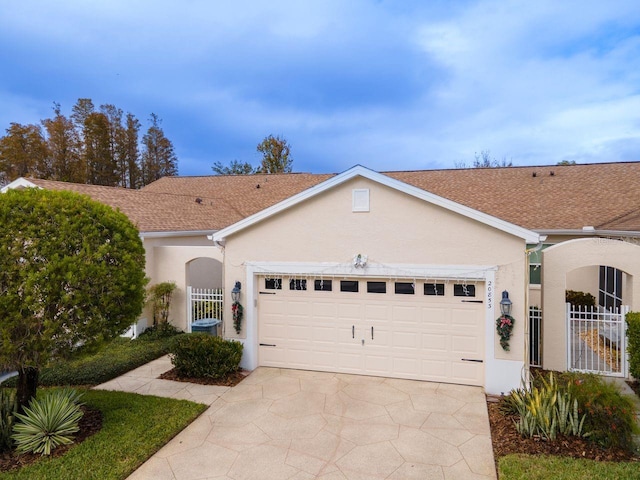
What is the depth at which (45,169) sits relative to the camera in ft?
130

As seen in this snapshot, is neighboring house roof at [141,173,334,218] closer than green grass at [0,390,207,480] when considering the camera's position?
No

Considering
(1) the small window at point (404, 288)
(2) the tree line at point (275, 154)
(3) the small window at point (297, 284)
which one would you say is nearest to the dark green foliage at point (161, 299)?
(3) the small window at point (297, 284)

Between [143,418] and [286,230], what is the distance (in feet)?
16.3

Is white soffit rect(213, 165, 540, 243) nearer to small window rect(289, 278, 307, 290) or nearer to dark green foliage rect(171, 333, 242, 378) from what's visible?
→ small window rect(289, 278, 307, 290)

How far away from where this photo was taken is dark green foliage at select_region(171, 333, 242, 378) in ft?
30.2

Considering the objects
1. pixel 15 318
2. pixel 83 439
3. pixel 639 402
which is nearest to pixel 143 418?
pixel 83 439

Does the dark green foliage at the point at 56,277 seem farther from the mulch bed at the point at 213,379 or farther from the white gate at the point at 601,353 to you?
the white gate at the point at 601,353

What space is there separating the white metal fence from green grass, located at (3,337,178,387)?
10207 mm

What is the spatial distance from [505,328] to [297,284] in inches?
191

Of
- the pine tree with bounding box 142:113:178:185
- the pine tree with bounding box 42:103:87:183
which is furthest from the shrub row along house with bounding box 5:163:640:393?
the pine tree with bounding box 142:113:178:185

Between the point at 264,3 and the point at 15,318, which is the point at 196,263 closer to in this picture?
the point at 264,3

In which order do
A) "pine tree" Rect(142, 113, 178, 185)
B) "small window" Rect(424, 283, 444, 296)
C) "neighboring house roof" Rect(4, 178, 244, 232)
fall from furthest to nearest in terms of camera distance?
"pine tree" Rect(142, 113, 178, 185), "neighboring house roof" Rect(4, 178, 244, 232), "small window" Rect(424, 283, 444, 296)

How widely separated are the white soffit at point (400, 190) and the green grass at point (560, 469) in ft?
13.4

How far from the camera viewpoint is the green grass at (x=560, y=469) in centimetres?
524
